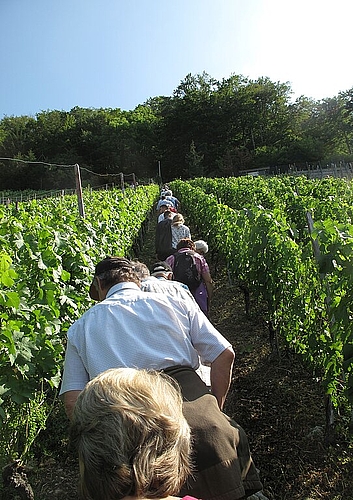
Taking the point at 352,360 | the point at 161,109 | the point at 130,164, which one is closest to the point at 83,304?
the point at 352,360

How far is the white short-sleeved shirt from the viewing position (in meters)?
1.98

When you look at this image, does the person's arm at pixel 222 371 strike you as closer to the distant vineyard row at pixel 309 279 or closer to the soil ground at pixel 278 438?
the distant vineyard row at pixel 309 279

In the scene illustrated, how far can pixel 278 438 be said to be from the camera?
13.1 ft

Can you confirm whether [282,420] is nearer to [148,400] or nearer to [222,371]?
[222,371]

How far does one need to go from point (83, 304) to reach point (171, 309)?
10.1 ft

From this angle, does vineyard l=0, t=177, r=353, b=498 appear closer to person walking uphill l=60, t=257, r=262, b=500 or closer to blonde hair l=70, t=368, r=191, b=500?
person walking uphill l=60, t=257, r=262, b=500

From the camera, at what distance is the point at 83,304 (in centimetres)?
500

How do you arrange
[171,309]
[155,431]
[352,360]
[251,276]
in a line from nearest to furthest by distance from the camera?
[155,431]
[171,309]
[352,360]
[251,276]

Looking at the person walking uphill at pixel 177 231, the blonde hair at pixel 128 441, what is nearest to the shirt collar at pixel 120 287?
the blonde hair at pixel 128 441

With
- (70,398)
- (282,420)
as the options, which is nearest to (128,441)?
(70,398)

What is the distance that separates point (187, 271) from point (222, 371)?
3034 mm

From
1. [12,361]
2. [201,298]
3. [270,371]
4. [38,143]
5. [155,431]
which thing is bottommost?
[270,371]

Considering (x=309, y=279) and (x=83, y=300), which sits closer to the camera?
(x=309, y=279)

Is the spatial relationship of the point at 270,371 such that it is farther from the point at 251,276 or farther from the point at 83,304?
the point at 83,304
